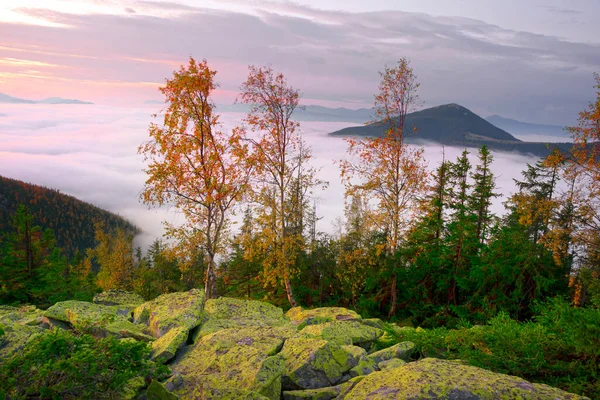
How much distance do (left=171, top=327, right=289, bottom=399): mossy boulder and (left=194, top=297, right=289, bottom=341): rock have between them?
1.95m

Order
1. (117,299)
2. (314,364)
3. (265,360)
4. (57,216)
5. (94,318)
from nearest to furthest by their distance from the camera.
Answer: (265,360), (314,364), (94,318), (117,299), (57,216)

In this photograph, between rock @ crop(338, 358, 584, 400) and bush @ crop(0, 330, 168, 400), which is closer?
bush @ crop(0, 330, 168, 400)

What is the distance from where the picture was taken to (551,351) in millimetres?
8742

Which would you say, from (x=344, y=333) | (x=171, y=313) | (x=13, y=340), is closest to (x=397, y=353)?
(x=344, y=333)

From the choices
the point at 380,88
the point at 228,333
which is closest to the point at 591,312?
the point at 228,333

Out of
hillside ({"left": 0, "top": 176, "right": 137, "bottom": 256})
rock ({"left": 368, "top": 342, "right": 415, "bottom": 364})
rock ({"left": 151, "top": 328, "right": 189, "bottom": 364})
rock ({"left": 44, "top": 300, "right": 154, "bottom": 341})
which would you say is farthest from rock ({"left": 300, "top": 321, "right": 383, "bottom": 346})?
hillside ({"left": 0, "top": 176, "right": 137, "bottom": 256})

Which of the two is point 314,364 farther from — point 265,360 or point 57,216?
point 57,216

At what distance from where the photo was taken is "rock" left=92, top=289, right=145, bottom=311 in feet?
61.2

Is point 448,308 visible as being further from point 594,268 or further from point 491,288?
point 594,268

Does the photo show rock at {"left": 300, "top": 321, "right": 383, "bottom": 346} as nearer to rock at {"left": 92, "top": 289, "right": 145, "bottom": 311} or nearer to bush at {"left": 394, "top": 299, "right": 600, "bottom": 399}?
bush at {"left": 394, "top": 299, "right": 600, "bottom": 399}

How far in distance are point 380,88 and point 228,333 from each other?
1568 centimetres

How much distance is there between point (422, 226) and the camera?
23109 millimetres

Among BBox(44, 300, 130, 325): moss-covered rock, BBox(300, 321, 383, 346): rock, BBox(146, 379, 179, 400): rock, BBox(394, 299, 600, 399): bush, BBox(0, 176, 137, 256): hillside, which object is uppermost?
BBox(394, 299, 600, 399): bush

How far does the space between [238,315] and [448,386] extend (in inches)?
404
